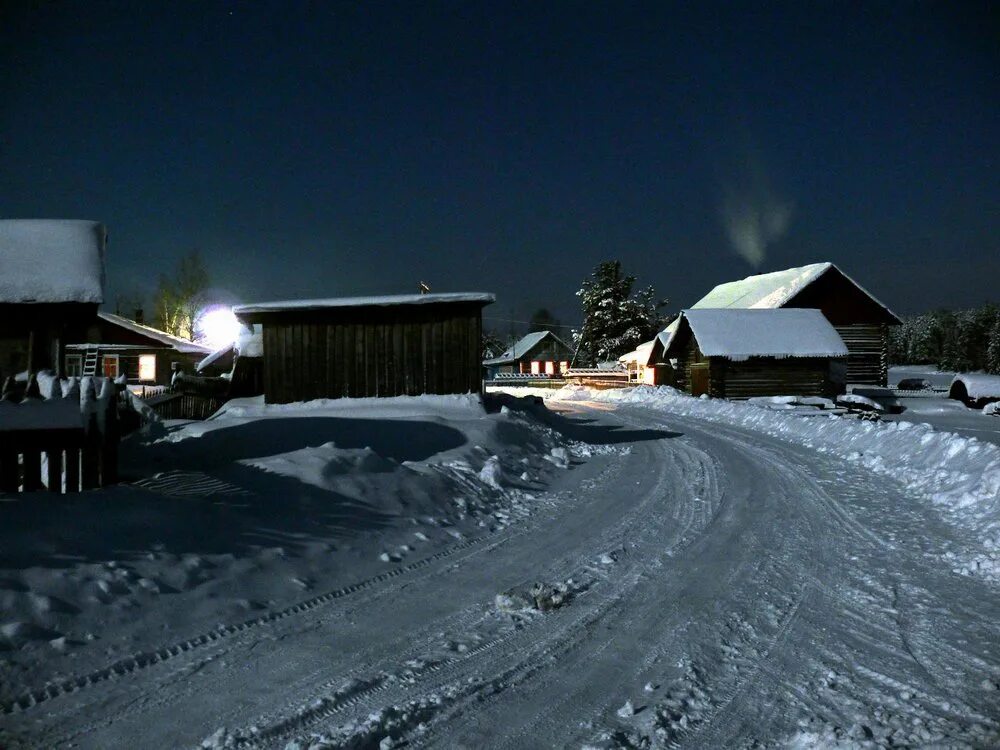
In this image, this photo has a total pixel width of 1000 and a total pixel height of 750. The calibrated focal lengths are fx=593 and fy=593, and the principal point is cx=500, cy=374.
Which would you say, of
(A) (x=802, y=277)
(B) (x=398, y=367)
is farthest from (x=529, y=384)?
(B) (x=398, y=367)

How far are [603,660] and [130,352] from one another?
131ft

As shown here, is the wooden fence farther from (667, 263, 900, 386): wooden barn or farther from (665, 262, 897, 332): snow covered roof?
(667, 263, 900, 386): wooden barn

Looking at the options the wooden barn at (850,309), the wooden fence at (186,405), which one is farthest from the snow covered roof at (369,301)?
the wooden barn at (850,309)

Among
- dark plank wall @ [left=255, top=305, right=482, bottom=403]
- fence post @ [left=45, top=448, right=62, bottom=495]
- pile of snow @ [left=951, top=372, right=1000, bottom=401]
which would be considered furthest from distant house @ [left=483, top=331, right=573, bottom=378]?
fence post @ [left=45, top=448, right=62, bottom=495]

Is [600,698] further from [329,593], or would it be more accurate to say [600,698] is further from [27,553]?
[27,553]

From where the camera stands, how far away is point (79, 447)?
6.26 metres

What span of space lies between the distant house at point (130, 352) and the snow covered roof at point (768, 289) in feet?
102

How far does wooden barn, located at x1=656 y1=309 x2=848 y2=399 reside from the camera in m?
30.8

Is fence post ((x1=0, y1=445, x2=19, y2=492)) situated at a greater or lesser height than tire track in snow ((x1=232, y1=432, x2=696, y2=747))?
greater

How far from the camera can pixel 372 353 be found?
18.1 metres

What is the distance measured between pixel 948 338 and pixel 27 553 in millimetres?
124975

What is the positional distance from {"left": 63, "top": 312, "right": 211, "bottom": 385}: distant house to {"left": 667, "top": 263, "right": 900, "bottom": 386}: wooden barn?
38956 millimetres

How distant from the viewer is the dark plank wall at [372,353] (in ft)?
58.8

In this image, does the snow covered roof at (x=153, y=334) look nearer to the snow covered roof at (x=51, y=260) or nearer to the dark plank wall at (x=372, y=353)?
the dark plank wall at (x=372, y=353)
